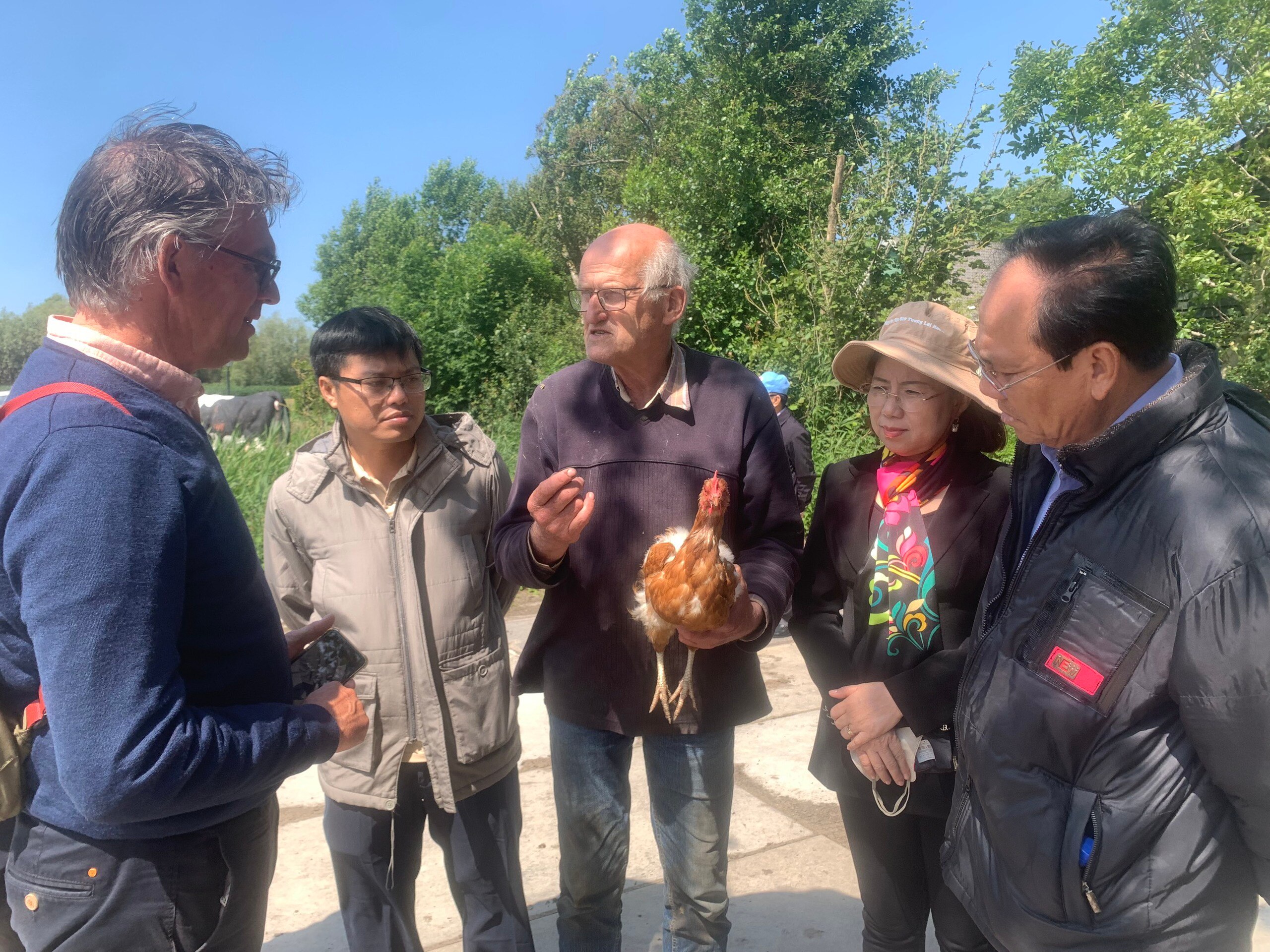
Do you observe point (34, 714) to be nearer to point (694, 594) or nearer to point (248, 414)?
point (694, 594)

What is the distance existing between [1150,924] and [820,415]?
8.75 meters

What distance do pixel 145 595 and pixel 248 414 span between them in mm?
10827

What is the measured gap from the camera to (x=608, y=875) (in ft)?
8.00

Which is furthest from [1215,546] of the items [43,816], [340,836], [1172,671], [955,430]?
[340,836]

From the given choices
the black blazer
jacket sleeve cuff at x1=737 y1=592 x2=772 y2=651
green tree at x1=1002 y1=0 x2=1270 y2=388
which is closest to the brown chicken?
jacket sleeve cuff at x1=737 y1=592 x2=772 y2=651

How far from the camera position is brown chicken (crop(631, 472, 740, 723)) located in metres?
2.03

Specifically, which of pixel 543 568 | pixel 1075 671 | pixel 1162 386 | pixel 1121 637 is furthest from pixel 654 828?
pixel 1162 386

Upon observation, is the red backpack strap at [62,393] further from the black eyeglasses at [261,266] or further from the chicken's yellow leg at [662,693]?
the chicken's yellow leg at [662,693]

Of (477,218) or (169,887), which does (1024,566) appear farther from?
(477,218)

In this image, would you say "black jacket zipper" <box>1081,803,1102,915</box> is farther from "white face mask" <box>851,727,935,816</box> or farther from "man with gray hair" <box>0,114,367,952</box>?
"man with gray hair" <box>0,114,367,952</box>

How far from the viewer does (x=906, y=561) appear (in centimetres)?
222

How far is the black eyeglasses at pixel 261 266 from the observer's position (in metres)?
1.57

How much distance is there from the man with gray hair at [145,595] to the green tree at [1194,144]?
9.64m

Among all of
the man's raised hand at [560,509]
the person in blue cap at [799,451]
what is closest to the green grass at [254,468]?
the person in blue cap at [799,451]
